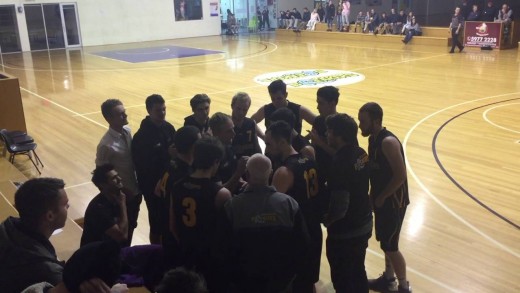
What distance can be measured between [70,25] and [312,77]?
649 inches

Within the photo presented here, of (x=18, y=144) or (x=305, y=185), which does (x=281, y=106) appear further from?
(x=18, y=144)

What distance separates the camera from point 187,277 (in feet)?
6.50

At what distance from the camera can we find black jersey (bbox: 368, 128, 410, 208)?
3.92m

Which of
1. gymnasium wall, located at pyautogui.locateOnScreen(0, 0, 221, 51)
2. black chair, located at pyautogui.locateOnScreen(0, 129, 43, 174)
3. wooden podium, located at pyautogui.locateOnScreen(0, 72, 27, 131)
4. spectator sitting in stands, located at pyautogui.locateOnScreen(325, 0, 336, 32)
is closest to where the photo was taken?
black chair, located at pyautogui.locateOnScreen(0, 129, 43, 174)

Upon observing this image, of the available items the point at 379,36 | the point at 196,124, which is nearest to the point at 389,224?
the point at 196,124

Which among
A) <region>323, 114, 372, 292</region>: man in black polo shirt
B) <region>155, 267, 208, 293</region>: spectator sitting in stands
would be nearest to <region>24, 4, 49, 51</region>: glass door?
<region>323, 114, 372, 292</region>: man in black polo shirt

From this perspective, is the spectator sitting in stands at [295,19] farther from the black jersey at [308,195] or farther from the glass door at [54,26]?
the black jersey at [308,195]

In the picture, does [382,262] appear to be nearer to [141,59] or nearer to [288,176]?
[288,176]

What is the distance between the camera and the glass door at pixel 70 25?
25.5 m

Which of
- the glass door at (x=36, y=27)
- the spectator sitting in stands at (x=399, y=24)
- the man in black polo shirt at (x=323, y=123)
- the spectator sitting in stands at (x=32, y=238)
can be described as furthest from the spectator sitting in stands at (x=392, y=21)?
the spectator sitting in stands at (x=32, y=238)

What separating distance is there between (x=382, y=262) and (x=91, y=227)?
298 centimetres

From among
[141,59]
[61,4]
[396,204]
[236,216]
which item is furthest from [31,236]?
[61,4]

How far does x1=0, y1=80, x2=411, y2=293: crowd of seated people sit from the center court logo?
32.1ft

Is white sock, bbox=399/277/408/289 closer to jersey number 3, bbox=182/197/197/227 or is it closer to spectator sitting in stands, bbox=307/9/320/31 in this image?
jersey number 3, bbox=182/197/197/227
